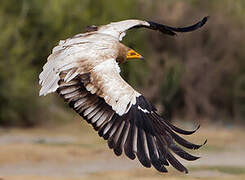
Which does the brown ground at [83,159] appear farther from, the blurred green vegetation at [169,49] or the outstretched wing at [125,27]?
the outstretched wing at [125,27]

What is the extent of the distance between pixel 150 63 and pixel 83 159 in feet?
31.2

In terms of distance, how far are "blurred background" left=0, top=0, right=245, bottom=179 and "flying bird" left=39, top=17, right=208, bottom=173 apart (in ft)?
42.0

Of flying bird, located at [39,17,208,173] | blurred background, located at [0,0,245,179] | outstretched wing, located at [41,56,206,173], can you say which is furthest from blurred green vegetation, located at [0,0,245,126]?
outstretched wing, located at [41,56,206,173]

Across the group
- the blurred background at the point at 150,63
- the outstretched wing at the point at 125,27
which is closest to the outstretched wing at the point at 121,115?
the outstretched wing at the point at 125,27

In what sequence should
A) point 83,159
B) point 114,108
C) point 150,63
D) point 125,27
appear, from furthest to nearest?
point 150,63 < point 83,159 < point 125,27 < point 114,108

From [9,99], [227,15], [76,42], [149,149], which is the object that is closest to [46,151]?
[9,99]

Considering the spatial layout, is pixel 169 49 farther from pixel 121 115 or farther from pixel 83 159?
pixel 121 115

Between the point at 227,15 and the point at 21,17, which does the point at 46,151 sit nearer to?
the point at 21,17

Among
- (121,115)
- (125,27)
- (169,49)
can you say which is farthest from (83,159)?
(169,49)

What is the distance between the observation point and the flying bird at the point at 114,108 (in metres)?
6.75

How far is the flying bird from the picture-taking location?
266 inches

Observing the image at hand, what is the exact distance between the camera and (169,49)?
25.5 m

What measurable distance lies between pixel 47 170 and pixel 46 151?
195 cm

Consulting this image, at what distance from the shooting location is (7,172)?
14.1m
